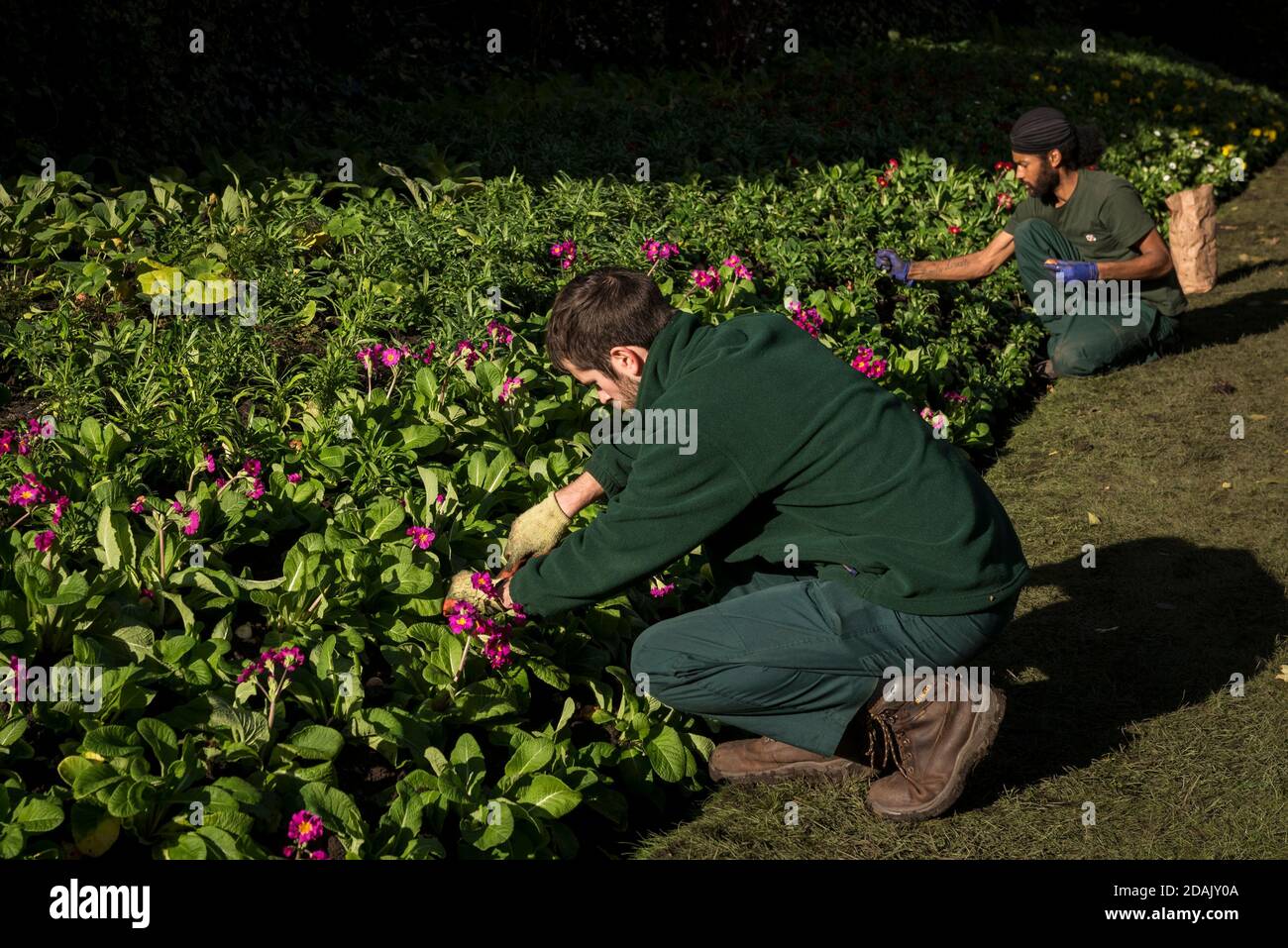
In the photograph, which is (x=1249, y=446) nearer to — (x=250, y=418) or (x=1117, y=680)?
(x=1117, y=680)

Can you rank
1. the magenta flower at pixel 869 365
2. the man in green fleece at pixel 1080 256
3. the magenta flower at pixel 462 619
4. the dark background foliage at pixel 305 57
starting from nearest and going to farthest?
the magenta flower at pixel 462 619 → the magenta flower at pixel 869 365 → the man in green fleece at pixel 1080 256 → the dark background foliage at pixel 305 57

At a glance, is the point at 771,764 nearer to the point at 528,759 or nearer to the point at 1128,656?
the point at 528,759

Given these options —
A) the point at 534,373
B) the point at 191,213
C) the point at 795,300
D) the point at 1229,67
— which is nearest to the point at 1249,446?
the point at 795,300

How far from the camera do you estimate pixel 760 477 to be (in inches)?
113

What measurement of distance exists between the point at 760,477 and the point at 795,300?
277 cm

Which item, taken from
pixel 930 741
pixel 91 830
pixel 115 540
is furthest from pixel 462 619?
pixel 930 741

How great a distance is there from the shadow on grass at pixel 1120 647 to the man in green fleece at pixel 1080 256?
6.31 ft

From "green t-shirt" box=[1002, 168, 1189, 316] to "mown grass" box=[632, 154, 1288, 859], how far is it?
0.61 m

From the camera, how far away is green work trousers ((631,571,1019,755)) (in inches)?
121

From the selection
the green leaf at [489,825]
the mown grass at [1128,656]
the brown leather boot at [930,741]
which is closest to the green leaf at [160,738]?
the green leaf at [489,825]

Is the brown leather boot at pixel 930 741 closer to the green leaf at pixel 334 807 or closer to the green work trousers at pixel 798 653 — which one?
the green work trousers at pixel 798 653

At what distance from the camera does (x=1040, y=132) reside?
20.4ft

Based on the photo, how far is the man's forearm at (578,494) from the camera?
331 centimetres

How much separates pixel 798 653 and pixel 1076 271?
4.00 metres
